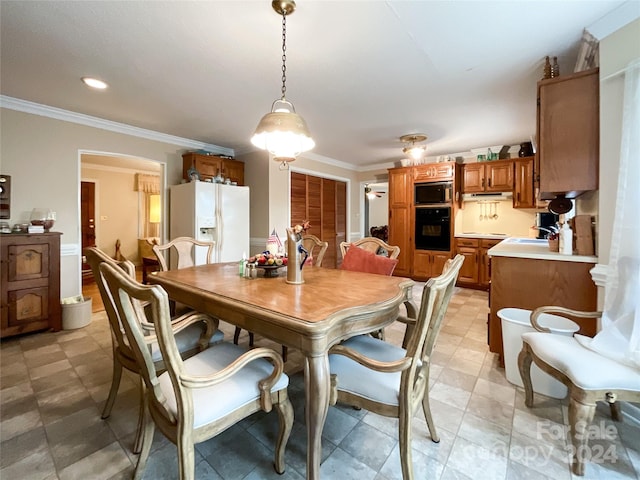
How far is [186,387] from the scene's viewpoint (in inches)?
39.3

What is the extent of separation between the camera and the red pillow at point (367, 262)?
228 centimetres

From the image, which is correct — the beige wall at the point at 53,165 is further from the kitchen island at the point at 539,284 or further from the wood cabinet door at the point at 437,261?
the wood cabinet door at the point at 437,261

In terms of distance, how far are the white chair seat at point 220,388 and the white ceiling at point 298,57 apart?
1.99 m

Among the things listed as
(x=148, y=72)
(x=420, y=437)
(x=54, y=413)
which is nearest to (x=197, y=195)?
(x=148, y=72)

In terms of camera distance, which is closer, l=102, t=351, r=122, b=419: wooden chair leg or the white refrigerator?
l=102, t=351, r=122, b=419: wooden chair leg

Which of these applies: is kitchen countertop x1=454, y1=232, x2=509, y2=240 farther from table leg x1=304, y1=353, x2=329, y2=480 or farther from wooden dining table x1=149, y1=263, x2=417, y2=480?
table leg x1=304, y1=353, x2=329, y2=480

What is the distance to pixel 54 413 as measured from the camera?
1.75 m

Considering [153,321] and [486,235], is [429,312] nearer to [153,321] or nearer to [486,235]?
[153,321]

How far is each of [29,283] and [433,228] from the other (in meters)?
5.53

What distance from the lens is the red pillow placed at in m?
2.28

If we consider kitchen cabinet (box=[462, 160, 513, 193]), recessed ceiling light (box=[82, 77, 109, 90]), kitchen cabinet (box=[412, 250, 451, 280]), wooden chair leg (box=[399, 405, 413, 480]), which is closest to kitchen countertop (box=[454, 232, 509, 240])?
kitchen cabinet (box=[412, 250, 451, 280])

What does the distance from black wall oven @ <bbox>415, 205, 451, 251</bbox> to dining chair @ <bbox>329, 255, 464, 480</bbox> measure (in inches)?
163

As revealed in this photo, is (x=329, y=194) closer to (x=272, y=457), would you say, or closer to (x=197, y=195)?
(x=197, y=195)

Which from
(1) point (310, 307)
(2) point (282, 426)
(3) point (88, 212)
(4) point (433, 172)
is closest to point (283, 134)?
(1) point (310, 307)
